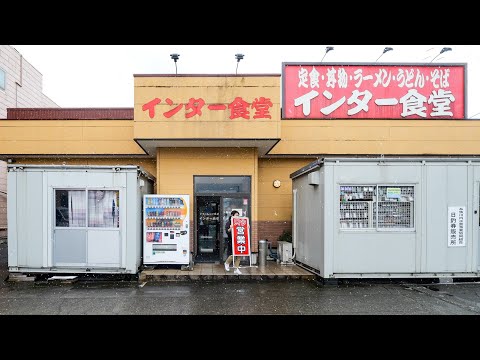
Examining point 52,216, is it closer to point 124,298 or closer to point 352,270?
point 124,298

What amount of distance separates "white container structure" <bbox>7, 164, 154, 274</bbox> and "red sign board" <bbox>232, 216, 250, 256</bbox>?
268cm

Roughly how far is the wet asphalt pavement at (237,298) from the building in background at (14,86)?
39.8ft

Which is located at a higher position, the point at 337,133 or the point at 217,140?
the point at 337,133

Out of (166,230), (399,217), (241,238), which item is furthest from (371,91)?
(166,230)

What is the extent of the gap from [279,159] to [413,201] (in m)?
5.00

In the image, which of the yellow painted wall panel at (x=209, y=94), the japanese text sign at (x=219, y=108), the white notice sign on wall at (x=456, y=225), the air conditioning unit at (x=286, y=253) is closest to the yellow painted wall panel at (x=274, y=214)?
the air conditioning unit at (x=286, y=253)

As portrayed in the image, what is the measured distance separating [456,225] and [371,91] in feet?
19.9

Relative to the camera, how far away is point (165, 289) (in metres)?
8.13

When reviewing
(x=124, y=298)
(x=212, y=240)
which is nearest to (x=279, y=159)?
(x=212, y=240)

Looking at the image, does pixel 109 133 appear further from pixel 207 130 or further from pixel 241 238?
pixel 241 238

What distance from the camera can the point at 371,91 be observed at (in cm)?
1295

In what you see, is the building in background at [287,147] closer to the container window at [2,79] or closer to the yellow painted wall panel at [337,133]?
the yellow painted wall panel at [337,133]

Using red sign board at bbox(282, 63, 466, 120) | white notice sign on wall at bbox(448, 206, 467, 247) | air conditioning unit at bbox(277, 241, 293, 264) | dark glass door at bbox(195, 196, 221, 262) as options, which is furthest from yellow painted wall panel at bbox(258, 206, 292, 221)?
white notice sign on wall at bbox(448, 206, 467, 247)

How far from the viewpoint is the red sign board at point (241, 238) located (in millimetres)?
10023
